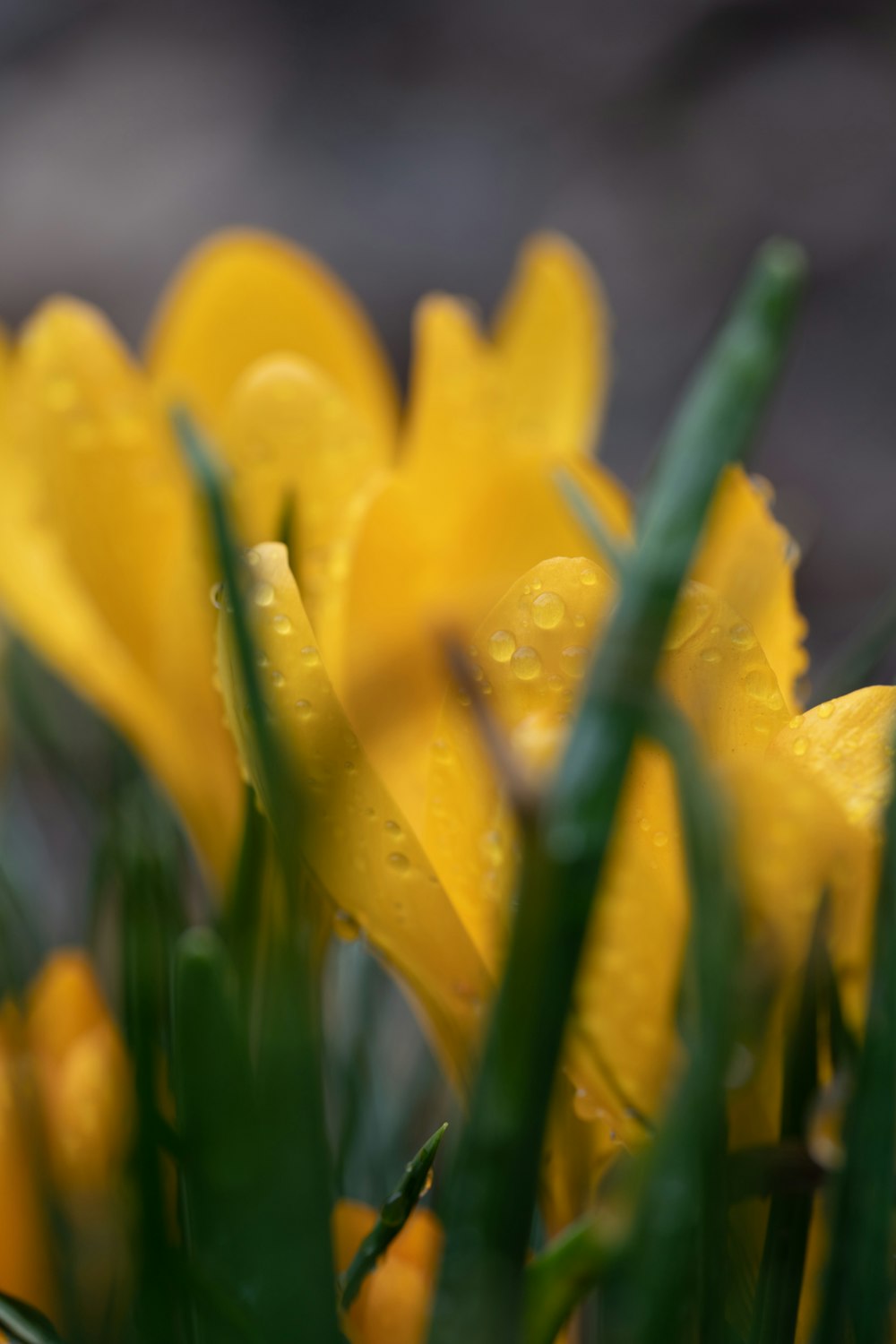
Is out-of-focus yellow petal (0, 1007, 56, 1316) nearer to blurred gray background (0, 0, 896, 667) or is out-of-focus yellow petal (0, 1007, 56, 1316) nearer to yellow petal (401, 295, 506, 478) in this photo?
yellow petal (401, 295, 506, 478)

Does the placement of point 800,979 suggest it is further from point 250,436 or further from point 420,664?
point 250,436

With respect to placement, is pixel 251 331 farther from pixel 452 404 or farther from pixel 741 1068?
pixel 741 1068

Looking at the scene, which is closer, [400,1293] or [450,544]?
[400,1293]

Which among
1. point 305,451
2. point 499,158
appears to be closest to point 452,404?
point 305,451

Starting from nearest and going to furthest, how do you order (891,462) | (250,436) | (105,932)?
(250,436) → (105,932) → (891,462)

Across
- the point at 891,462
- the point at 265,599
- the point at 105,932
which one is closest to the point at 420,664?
the point at 265,599

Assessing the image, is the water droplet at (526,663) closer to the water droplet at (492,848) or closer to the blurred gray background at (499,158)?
the water droplet at (492,848)
